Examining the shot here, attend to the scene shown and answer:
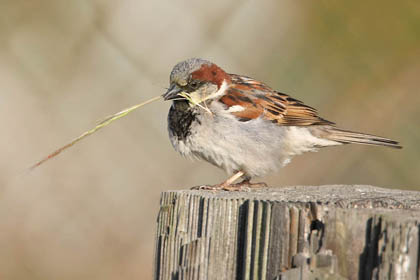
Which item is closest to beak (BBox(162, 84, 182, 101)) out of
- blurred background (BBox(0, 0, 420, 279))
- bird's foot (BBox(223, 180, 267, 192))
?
bird's foot (BBox(223, 180, 267, 192))

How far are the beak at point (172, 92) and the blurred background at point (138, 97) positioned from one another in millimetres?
1115

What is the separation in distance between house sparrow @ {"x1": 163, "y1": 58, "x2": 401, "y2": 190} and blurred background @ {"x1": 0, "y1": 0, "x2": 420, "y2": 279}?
84 cm

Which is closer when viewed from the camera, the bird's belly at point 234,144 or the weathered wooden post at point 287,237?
the weathered wooden post at point 287,237

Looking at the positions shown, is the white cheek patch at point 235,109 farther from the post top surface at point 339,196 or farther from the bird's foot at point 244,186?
the post top surface at point 339,196

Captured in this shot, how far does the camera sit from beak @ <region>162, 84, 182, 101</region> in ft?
10.1

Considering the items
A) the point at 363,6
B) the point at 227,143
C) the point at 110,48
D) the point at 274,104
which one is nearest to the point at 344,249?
the point at 227,143

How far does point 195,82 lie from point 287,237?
1744mm

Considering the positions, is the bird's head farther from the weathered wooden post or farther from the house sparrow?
the weathered wooden post

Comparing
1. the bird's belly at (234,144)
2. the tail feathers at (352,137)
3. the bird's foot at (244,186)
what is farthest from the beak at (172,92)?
the tail feathers at (352,137)

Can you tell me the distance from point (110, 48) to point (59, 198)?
0.97 m

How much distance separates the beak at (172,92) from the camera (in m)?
3.09

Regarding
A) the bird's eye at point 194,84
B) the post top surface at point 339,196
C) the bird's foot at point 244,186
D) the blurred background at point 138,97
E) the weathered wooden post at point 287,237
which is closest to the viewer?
the weathered wooden post at point 287,237

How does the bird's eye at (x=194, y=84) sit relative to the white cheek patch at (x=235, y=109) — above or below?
above

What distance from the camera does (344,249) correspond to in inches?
58.3
